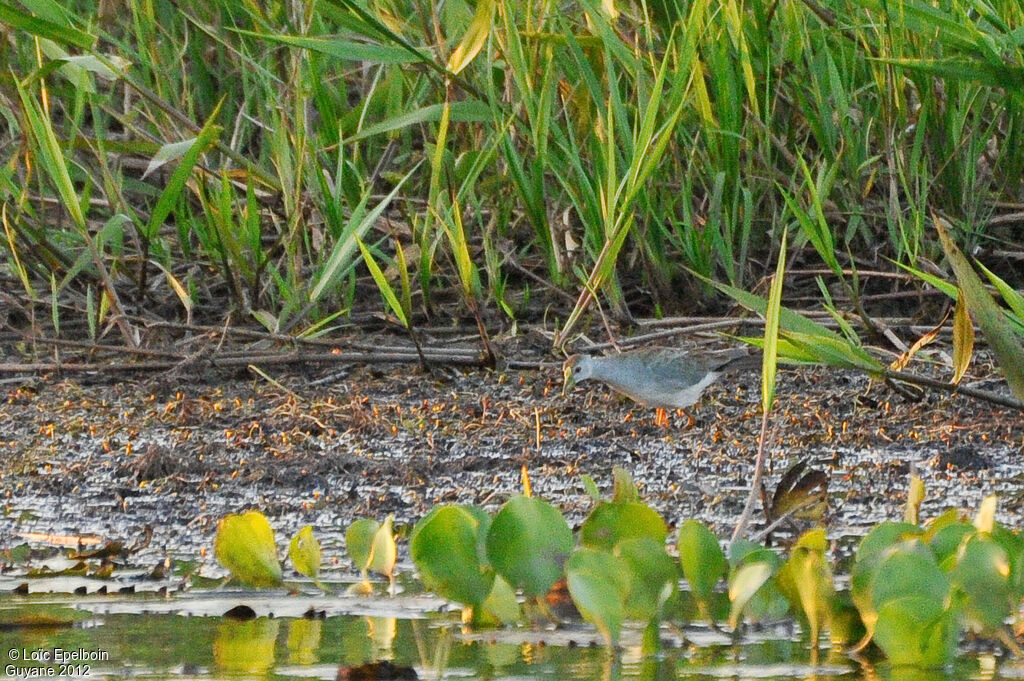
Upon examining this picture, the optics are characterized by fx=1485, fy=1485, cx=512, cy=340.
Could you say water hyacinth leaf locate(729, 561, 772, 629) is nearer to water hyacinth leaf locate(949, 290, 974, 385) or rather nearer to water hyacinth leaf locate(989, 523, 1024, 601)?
water hyacinth leaf locate(989, 523, 1024, 601)

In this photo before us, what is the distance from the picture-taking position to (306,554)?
2111 mm

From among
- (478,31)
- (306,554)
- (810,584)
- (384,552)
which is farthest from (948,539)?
(478,31)

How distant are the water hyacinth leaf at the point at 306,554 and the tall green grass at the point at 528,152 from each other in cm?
104

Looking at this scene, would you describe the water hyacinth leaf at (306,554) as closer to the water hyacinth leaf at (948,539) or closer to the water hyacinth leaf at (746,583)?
the water hyacinth leaf at (746,583)

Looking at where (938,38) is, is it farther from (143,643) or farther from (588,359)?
(143,643)

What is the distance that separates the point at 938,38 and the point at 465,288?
116cm

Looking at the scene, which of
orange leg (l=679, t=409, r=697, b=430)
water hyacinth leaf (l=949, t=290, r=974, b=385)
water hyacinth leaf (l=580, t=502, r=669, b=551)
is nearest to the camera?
water hyacinth leaf (l=580, t=502, r=669, b=551)

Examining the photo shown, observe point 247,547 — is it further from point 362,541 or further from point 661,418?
point 661,418

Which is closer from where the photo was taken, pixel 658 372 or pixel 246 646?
pixel 246 646

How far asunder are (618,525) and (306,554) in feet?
1.47

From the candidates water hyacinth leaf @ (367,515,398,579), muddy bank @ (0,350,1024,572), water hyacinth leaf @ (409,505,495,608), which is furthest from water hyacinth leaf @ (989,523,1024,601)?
water hyacinth leaf @ (367,515,398,579)

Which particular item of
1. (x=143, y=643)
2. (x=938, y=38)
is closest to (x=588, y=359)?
(x=938, y=38)

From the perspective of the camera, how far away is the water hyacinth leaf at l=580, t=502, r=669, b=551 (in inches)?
79.4

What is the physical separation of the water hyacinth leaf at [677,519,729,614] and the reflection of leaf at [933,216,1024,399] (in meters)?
0.56
